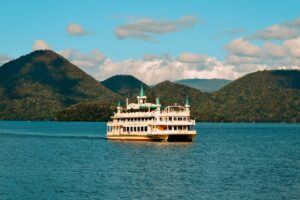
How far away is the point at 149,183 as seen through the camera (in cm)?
7669

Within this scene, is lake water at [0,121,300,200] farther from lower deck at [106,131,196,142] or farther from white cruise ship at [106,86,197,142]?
white cruise ship at [106,86,197,142]

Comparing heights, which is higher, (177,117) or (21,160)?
(177,117)

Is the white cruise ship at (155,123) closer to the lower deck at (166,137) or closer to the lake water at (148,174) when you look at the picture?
the lower deck at (166,137)

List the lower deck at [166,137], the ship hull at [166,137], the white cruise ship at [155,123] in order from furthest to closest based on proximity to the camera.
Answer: the ship hull at [166,137] → the lower deck at [166,137] → the white cruise ship at [155,123]

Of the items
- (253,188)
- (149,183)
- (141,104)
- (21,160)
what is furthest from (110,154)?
(253,188)

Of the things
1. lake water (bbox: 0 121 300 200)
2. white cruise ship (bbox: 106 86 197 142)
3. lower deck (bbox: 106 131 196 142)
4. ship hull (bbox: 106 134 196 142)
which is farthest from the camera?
ship hull (bbox: 106 134 196 142)

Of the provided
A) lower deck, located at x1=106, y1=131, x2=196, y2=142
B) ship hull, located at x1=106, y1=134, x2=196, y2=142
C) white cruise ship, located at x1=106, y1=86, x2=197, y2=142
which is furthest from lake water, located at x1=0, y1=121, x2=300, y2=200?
white cruise ship, located at x1=106, y1=86, x2=197, y2=142

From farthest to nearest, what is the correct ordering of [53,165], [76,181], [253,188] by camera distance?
[53,165] → [76,181] → [253,188]

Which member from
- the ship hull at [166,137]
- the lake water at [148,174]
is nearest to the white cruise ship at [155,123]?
the ship hull at [166,137]

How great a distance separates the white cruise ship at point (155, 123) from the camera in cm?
13900

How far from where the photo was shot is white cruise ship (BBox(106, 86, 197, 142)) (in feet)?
456

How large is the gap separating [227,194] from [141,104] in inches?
3294

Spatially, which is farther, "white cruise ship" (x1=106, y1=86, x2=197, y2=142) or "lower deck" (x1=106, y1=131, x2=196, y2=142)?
"lower deck" (x1=106, y1=131, x2=196, y2=142)

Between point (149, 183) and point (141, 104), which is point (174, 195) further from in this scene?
point (141, 104)
